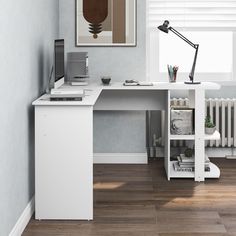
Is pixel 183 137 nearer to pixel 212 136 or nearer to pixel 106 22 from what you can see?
pixel 212 136

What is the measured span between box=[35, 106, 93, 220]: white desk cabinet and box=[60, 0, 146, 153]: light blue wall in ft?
6.37

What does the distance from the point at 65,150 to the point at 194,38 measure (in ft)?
8.68

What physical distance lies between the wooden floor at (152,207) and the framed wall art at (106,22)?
1.20m

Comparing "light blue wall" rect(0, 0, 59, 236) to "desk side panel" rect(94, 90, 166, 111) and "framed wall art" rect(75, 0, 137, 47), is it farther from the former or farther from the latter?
"framed wall art" rect(75, 0, 137, 47)

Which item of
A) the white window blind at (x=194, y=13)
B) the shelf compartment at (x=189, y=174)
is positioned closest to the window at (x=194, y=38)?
the white window blind at (x=194, y=13)

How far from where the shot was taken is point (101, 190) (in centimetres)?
494

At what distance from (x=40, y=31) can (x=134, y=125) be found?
161 cm

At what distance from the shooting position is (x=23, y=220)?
154 inches

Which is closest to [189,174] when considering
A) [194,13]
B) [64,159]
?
[64,159]

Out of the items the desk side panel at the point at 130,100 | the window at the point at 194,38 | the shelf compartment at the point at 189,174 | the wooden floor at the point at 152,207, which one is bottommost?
the wooden floor at the point at 152,207

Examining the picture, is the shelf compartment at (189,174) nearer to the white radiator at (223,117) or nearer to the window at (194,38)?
the white radiator at (223,117)

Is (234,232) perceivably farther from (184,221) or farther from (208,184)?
(208,184)

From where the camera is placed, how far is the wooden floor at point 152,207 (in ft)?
12.8

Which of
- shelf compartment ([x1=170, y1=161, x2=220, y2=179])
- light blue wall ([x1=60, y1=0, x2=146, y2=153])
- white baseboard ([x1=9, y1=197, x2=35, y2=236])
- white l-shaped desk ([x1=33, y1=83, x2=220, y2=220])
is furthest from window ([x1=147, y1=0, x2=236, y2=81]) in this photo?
white baseboard ([x1=9, y1=197, x2=35, y2=236])
